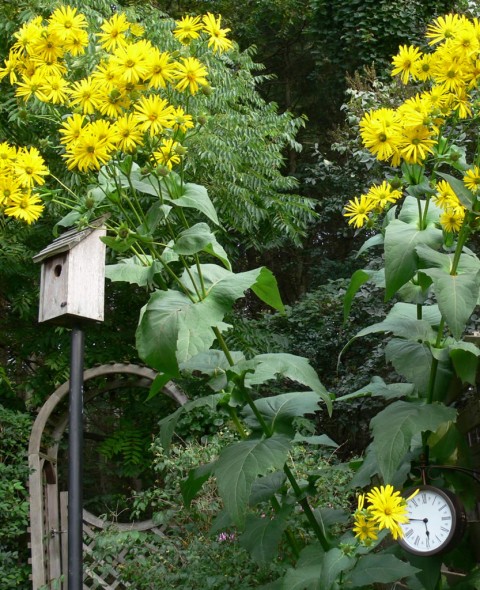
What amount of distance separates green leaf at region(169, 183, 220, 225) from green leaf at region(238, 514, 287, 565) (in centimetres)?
79

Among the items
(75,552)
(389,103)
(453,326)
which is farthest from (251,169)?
(453,326)

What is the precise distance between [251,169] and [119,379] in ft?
7.54

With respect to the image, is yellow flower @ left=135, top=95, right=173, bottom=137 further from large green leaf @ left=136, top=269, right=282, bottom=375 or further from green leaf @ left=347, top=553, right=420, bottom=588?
green leaf @ left=347, top=553, right=420, bottom=588

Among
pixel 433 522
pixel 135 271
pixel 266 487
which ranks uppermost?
pixel 135 271

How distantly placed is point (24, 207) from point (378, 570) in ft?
3.91

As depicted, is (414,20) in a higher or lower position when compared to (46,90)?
higher

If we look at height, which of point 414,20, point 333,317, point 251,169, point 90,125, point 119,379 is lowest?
point 90,125

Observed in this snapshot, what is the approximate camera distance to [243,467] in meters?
1.88

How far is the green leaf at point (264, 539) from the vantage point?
2.09m

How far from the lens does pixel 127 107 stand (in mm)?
1914

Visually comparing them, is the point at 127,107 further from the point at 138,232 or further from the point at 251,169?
the point at 251,169

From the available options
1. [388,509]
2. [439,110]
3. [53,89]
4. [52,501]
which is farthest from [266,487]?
[52,501]

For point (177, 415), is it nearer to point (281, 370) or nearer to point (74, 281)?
point (281, 370)

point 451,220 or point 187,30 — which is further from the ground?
point 187,30
